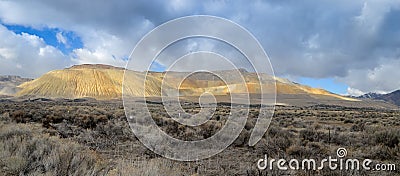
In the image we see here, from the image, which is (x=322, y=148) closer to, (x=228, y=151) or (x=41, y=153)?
(x=228, y=151)

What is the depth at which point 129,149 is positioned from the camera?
10.7m

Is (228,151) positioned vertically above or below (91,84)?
below

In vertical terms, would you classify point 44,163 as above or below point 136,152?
above

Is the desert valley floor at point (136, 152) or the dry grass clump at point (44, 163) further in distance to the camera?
the desert valley floor at point (136, 152)

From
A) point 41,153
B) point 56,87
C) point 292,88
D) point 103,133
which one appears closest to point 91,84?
point 56,87

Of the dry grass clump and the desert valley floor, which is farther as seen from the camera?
the desert valley floor

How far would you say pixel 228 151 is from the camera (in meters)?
11.0

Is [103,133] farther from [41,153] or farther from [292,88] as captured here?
[292,88]

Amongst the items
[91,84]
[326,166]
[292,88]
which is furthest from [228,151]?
[292,88]

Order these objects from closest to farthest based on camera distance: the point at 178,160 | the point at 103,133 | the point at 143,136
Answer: the point at 178,160
the point at 143,136
the point at 103,133

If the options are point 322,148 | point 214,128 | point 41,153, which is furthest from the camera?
point 214,128

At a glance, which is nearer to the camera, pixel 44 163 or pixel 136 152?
pixel 44 163

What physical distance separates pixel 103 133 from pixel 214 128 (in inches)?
211

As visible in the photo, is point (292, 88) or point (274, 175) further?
point (292, 88)
